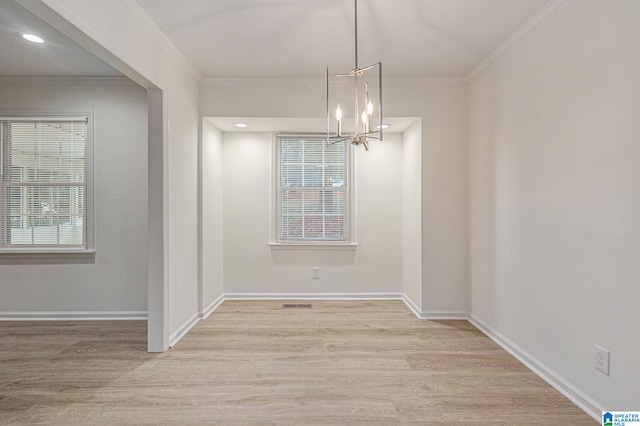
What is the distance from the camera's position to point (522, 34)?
266 centimetres

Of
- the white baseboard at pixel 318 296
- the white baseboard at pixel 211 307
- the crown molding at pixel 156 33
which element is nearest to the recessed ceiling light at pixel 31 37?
the crown molding at pixel 156 33

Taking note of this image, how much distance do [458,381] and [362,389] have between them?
704mm

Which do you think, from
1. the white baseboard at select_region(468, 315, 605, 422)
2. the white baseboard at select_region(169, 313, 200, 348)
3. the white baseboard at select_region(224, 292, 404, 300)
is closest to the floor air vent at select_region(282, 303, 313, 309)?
the white baseboard at select_region(224, 292, 404, 300)

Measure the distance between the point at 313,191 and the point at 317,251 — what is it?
0.81m

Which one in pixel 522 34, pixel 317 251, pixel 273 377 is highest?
pixel 522 34

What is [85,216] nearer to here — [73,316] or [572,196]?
[73,316]

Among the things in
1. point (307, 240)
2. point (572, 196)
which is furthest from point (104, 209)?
point (572, 196)

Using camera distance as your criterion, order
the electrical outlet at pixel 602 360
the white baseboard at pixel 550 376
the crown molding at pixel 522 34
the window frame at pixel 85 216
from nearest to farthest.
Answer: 1. the electrical outlet at pixel 602 360
2. the white baseboard at pixel 550 376
3. the crown molding at pixel 522 34
4. the window frame at pixel 85 216

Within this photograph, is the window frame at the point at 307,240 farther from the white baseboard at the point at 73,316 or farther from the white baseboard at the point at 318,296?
the white baseboard at the point at 73,316

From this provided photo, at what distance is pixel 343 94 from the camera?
3.73m

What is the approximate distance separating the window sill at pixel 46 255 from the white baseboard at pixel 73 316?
1.94 feet

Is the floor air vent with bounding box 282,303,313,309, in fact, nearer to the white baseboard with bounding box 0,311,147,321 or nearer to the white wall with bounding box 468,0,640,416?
the white baseboard with bounding box 0,311,147,321

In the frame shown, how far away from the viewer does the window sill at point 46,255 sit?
3672mm

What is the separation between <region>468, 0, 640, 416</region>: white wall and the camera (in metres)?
1.78
